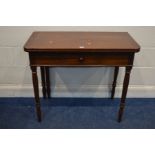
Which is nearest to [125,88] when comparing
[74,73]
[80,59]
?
[80,59]

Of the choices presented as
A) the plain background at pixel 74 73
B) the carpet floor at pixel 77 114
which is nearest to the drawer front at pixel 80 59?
the plain background at pixel 74 73

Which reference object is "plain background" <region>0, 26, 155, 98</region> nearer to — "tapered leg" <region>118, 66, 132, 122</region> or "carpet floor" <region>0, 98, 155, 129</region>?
"carpet floor" <region>0, 98, 155, 129</region>

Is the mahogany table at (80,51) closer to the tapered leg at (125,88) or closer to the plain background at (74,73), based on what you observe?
the tapered leg at (125,88)

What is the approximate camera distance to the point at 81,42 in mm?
1467

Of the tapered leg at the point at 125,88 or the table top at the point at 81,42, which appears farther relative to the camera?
the tapered leg at the point at 125,88

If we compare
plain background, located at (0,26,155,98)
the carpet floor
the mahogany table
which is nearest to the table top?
the mahogany table

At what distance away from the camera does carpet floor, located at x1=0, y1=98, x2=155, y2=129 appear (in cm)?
175

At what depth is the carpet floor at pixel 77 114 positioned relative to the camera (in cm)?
175

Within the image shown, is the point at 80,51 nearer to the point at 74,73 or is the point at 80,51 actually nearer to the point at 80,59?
the point at 80,59

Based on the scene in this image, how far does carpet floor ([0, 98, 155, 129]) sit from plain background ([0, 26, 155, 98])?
8 centimetres

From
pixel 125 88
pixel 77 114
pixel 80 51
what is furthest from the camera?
pixel 77 114

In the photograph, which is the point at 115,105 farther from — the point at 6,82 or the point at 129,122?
the point at 6,82

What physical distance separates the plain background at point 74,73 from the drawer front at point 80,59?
1.41 ft

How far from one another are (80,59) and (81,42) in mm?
132
